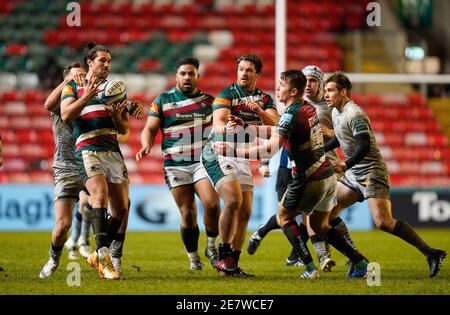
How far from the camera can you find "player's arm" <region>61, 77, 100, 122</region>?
8531mm

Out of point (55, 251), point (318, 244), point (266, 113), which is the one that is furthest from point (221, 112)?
point (55, 251)

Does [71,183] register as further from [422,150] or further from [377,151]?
[422,150]

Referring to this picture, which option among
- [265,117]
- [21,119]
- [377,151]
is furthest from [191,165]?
[21,119]

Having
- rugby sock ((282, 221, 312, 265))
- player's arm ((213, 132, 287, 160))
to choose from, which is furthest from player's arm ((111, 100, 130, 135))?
rugby sock ((282, 221, 312, 265))

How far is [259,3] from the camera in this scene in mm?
22875

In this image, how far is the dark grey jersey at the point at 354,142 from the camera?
9.28m

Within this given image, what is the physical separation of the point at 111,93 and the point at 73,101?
360 mm

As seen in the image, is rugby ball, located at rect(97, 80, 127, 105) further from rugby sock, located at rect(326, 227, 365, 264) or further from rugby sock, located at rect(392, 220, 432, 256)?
rugby sock, located at rect(392, 220, 432, 256)

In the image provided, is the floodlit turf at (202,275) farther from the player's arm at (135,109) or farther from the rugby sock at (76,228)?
the player's arm at (135,109)

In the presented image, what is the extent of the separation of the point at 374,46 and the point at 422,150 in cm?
380

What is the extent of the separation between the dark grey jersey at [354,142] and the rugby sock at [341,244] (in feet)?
2.62

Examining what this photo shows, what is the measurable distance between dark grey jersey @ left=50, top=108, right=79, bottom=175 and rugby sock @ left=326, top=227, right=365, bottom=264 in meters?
2.56

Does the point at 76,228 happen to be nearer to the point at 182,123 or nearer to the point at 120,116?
the point at 182,123

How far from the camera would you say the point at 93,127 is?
902 cm
